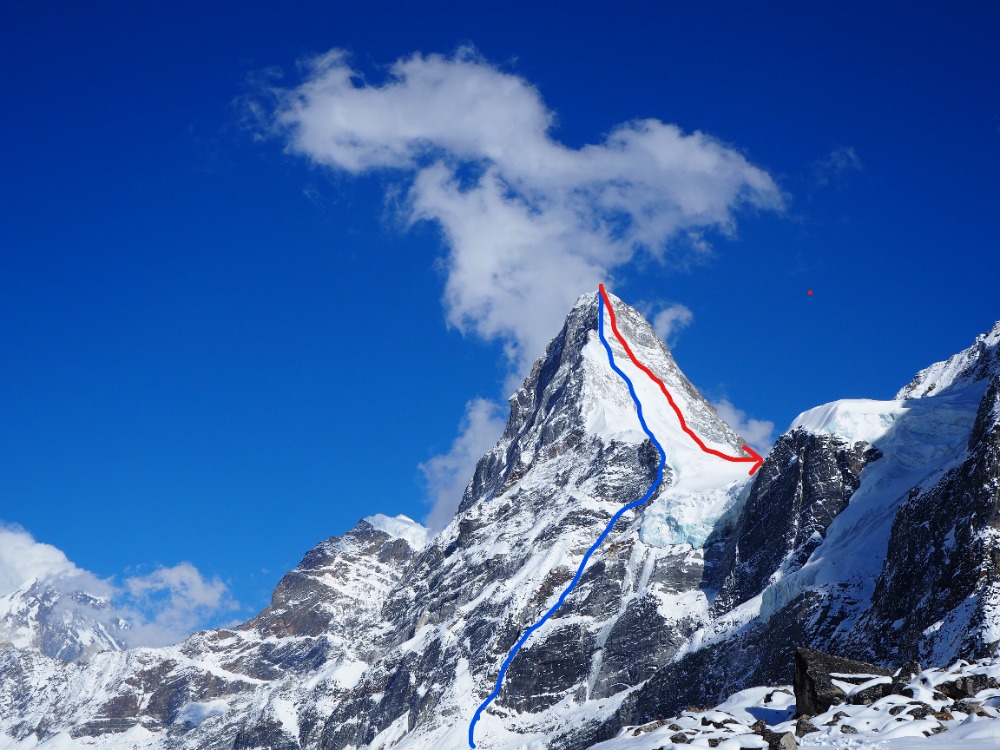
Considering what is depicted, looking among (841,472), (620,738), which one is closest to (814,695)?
(620,738)

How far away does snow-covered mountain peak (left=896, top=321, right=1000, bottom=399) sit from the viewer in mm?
145375

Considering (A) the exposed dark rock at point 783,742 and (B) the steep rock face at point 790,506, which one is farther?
(B) the steep rock face at point 790,506

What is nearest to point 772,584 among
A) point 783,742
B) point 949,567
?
point 949,567

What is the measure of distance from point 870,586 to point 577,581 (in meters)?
86.0

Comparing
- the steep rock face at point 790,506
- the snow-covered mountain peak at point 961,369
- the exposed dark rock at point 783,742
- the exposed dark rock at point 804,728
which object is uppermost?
the snow-covered mountain peak at point 961,369

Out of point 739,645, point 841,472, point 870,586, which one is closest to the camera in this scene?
point 870,586

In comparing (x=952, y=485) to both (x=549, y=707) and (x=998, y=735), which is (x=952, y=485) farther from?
(x=549, y=707)

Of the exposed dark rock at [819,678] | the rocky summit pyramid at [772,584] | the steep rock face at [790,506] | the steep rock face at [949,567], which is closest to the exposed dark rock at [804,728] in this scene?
the exposed dark rock at [819,678]

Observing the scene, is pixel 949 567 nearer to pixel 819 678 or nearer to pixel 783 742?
pixel 819 678

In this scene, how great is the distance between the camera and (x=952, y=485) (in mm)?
95938

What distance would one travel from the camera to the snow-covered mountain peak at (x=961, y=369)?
145 m

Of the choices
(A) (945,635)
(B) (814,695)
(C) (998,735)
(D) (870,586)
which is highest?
(D) (870,586)

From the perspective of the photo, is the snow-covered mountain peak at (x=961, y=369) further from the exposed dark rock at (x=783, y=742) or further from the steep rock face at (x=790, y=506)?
the exposed dark rock at (x=783, y=742)

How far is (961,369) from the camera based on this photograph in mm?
160125
